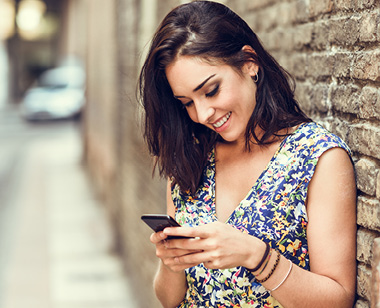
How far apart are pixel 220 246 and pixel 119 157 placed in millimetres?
6747

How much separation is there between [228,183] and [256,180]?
125mm

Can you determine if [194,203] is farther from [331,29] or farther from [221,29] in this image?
[331,29]

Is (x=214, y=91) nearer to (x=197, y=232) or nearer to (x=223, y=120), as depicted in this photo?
(x=223, y=120)

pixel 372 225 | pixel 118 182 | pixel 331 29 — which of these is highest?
pixel 331 29

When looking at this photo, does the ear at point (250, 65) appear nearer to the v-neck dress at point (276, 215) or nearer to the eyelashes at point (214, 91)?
the eyelashes at point (214, 91)

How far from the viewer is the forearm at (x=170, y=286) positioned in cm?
219

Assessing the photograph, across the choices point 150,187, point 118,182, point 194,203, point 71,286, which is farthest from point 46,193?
point 194,203

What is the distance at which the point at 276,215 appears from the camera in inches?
77.7

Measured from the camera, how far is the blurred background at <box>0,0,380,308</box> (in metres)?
2.08

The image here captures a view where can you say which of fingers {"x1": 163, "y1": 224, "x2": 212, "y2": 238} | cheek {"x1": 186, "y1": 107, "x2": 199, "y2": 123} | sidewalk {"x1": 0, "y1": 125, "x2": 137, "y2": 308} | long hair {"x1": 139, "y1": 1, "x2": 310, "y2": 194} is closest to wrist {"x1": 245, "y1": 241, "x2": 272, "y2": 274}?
fingers {"x1": 163, "y1": 224, "x2": 212, "y2": 238}

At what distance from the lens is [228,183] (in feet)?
7.23

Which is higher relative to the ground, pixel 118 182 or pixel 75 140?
pixel 118 182

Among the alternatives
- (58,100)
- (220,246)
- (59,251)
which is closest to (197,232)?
(220,246)

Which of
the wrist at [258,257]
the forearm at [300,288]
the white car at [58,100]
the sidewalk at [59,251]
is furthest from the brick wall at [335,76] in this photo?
the white car at [58,100]
